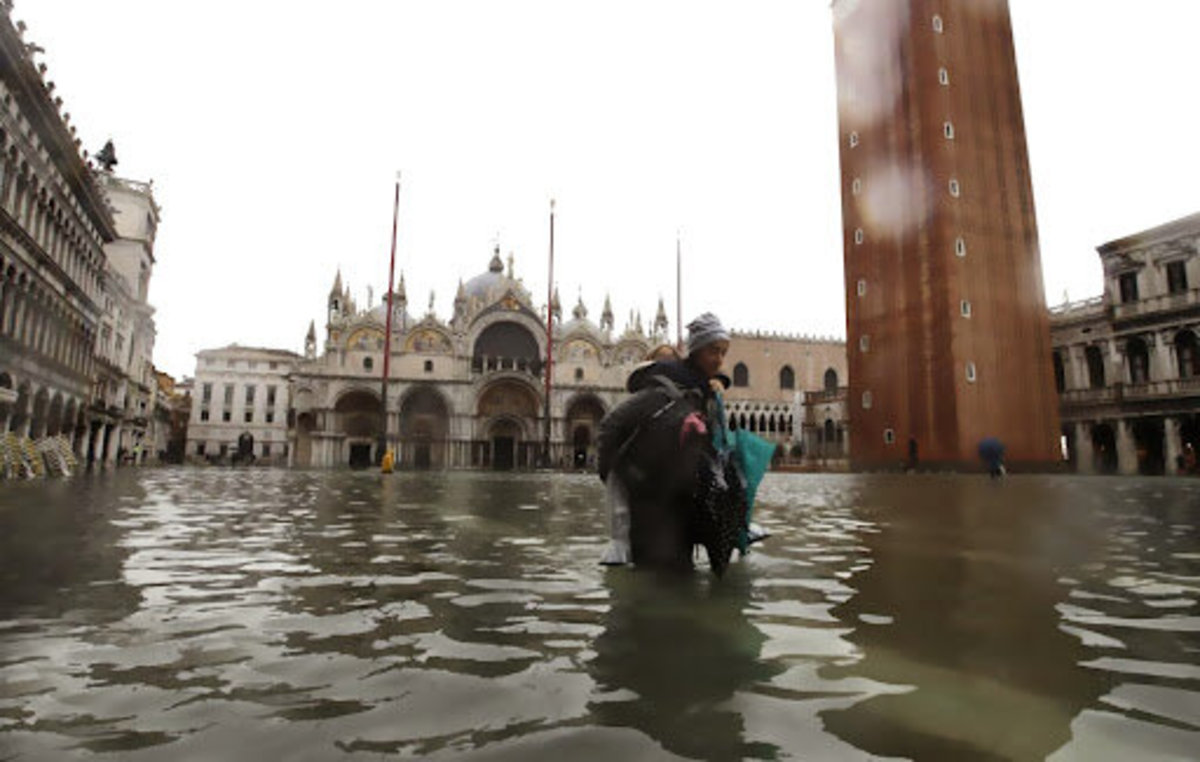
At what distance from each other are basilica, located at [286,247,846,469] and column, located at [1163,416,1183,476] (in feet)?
66.6

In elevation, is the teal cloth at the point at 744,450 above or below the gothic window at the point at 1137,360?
below

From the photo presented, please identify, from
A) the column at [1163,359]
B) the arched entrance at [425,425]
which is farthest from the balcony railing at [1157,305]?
the arched entrance at [425,425]

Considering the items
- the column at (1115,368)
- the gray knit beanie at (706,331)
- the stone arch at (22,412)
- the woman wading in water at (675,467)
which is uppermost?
the column at (1115,368)

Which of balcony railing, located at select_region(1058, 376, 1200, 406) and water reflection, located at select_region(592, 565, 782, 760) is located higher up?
balcony railing, located at select_region(1058, 376, 1200, 406)

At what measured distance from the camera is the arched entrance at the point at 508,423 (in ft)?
158

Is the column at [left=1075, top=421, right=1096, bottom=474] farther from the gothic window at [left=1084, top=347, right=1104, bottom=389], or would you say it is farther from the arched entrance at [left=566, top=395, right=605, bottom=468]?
the arched entrance at [left=566, top=395, right=605, bottom=468]

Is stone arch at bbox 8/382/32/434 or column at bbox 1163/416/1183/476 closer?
stone arch at bbox 8/382/32/434

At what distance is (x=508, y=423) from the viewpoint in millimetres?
48750

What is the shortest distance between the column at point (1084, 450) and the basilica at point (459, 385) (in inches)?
643

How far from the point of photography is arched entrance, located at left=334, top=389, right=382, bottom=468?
46688 millimetres

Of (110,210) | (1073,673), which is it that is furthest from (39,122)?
(1073,673)

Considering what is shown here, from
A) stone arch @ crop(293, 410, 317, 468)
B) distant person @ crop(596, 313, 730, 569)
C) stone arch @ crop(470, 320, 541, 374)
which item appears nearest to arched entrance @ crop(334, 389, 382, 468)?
stone arch @ crop(293, 410, 317, 468)

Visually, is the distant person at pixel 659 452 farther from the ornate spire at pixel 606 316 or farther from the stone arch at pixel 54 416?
the ornate spire at pixel 606 316

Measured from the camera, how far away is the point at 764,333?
60.9 metres
